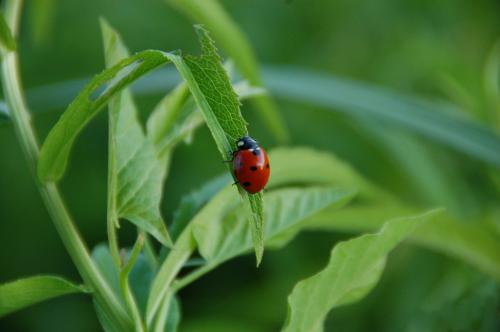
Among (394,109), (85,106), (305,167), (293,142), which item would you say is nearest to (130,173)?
(85,106)

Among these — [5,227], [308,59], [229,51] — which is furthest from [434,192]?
[5,227]

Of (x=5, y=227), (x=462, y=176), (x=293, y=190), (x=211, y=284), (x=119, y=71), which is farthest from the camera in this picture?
(x=5, y=227)

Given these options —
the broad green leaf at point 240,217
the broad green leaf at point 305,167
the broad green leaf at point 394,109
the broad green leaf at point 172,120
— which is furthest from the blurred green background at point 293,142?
the broad green leaf at point 172,120

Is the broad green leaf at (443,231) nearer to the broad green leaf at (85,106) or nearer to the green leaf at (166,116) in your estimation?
the green leaf at (166,116)

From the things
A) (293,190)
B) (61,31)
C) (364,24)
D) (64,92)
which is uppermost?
(364,24)

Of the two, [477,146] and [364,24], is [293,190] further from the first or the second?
[364,24]

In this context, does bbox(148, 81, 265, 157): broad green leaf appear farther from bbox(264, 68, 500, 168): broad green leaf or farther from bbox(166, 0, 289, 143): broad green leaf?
bbox(264, 68, 500, 168): broad green leaf
